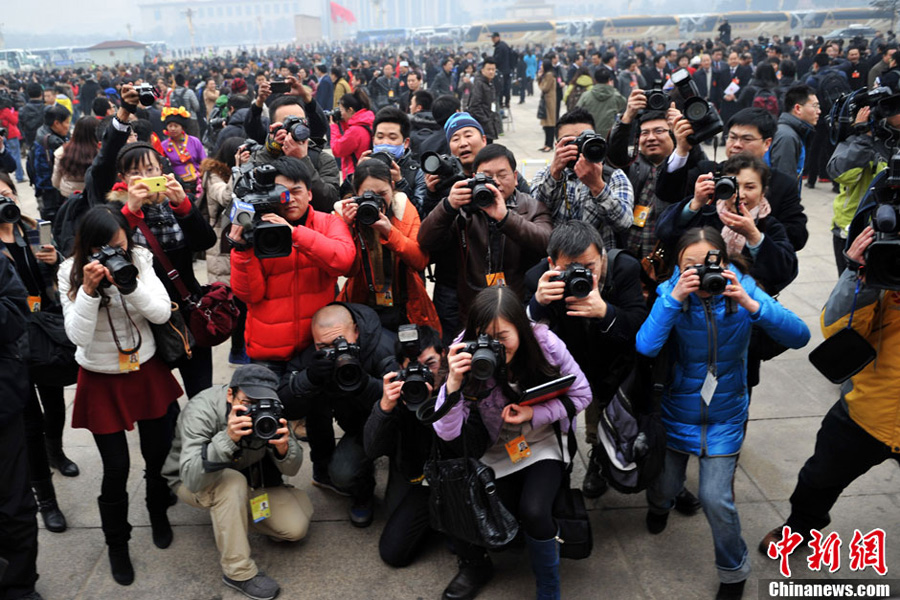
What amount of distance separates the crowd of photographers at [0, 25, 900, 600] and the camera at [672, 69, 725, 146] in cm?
1

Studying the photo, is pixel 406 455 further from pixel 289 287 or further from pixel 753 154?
pixel 753 154

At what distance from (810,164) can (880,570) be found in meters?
8.13

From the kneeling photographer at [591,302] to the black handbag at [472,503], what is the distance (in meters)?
0.67

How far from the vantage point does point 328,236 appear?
3574mm

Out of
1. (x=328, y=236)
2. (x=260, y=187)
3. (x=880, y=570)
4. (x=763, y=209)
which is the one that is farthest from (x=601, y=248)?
(x=880, y=570)

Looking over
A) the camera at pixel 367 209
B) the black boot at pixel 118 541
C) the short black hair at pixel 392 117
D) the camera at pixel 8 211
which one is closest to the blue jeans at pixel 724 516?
the camera at pixel 367 209

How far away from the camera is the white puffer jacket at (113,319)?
3.07m

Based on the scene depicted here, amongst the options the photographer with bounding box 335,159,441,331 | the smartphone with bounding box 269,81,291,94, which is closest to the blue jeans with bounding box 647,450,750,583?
the photographer with bounding box 335,159,441,331

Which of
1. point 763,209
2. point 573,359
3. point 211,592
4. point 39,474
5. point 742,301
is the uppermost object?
point 763,209

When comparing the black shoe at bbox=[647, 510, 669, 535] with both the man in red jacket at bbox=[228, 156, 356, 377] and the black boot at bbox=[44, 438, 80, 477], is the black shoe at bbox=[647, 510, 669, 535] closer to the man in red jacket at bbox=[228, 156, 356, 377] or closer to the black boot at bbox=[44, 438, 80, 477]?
the man in red jacket at bbox=[228, 156, 356, 377]

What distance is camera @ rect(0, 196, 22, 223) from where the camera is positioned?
126 inches

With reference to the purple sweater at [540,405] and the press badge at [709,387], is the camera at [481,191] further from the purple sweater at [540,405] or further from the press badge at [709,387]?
the press badge at [709,387]

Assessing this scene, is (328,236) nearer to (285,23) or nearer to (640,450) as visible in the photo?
(640,450)

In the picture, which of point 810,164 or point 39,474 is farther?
point 810,164
